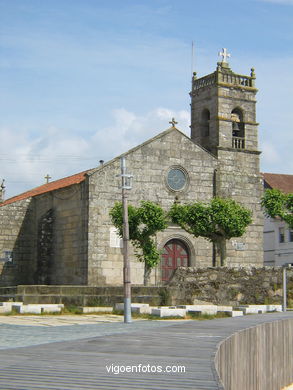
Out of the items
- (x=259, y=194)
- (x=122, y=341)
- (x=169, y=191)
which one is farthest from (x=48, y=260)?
(x=122, y=341)

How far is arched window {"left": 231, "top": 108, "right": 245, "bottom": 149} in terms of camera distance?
41.5 meters

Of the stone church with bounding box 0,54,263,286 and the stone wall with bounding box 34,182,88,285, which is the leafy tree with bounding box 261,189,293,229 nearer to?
the stone church with bounding box 0,54,263,286

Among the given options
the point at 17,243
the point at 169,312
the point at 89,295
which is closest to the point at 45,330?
the point at 169,312

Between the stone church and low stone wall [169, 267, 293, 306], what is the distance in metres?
8.28

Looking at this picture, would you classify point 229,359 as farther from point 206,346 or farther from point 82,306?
point 82,306

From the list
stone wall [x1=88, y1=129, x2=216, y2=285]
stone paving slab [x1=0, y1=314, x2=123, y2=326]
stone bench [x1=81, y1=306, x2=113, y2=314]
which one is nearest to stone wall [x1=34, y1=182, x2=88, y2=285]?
stone wall [x1=88, y1=129, x2=216, y2=285]

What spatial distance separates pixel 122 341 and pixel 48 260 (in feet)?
91.6

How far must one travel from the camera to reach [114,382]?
7.68m

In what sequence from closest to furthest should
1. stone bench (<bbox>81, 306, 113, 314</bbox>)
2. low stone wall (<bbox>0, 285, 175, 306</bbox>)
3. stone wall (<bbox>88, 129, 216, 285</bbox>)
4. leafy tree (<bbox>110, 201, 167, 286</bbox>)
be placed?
stone bench (<bbox>81, 306, 113, 314</bbox>) → low stone wall (<bbox>0, 285, 175, 306</bbox>) → leafy tree (<bbox>110, 201, 167, 286</bbox>) → stone wall (<bbox>88, 129, 216, 285</bbox>)

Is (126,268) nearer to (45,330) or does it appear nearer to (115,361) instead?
(45,330)

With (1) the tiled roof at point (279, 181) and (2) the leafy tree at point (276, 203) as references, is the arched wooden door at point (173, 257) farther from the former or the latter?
(1) the tiled roof at point (279, 181)

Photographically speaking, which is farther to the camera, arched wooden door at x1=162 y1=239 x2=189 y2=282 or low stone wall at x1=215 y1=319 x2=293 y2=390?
arched wooden door at x1=162 y1=239 x2=189 y2=282

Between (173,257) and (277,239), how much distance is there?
994 inches

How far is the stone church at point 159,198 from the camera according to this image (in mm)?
36625
